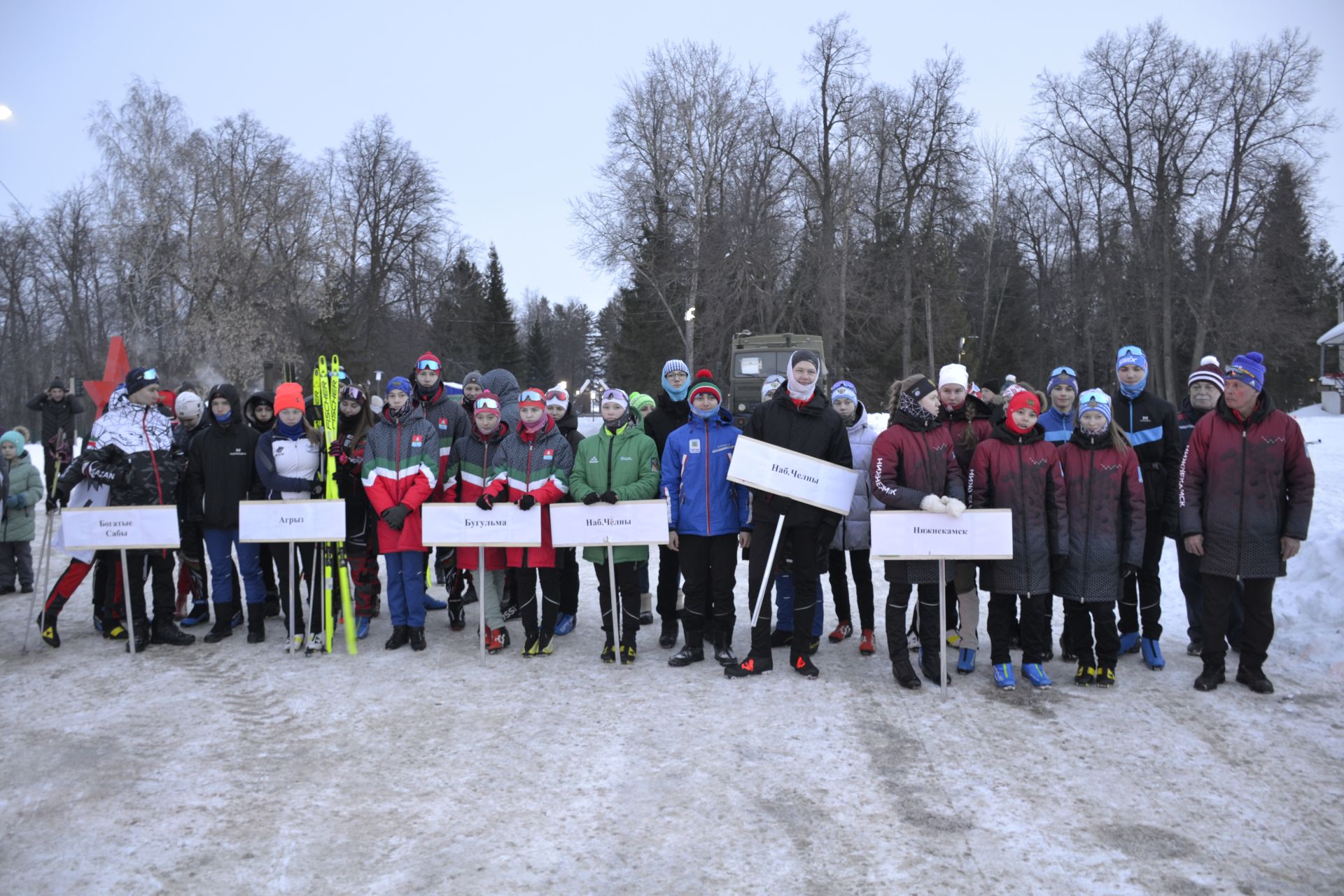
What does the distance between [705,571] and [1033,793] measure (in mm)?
2706

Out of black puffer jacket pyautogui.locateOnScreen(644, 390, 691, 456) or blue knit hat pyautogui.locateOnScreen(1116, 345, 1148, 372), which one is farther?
black puffer jacket pyautogui.locateOnScreen(644, 390, 691, 456)

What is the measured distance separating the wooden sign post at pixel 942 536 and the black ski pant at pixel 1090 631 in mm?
706

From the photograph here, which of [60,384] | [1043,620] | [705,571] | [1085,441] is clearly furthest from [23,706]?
[60,384]

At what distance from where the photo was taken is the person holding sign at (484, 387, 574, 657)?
260 inches

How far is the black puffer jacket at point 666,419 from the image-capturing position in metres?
7.36

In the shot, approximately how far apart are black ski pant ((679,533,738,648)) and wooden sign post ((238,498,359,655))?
2.54 metres

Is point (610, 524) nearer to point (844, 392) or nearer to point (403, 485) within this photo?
point (403, 485)

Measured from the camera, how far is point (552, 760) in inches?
182

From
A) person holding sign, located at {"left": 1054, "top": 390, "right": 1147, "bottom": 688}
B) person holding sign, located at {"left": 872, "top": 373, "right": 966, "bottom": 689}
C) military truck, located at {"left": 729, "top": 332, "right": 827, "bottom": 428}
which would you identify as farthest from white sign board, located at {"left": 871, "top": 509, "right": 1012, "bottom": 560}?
military truck, located at {"left": 729, "top": 332, "right": 827, "bottom": 428}

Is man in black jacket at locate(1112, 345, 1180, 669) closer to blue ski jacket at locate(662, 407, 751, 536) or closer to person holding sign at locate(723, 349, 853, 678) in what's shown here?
person holding sign at locate(723, 349, 853, 678)

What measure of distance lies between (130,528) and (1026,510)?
6.29 metres

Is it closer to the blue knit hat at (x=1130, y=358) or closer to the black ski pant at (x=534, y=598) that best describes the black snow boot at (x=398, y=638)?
the black ski pant at (x=534, y=598)

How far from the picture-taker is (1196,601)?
655 centimetres

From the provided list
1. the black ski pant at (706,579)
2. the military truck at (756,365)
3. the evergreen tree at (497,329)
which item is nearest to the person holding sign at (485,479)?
the black ski pant at (706,579)
